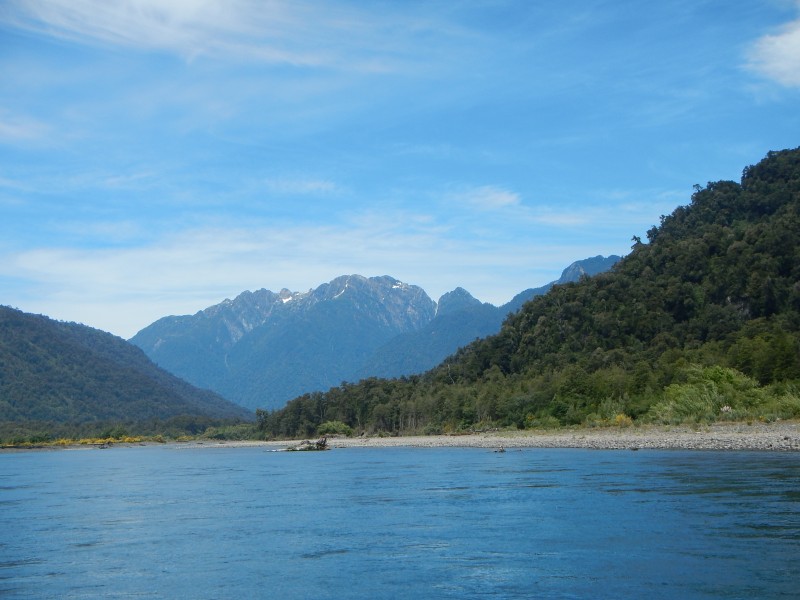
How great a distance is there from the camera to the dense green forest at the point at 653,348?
272ft

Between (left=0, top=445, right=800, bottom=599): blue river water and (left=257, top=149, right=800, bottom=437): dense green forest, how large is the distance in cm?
3509

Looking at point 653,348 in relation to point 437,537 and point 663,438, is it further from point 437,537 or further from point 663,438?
point 437,537

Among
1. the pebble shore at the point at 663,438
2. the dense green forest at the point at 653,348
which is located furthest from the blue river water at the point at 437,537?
the dense green forest at the point at 653,348

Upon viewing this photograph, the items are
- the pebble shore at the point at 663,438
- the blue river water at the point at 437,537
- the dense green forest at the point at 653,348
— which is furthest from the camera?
the dense green forest at the point at 653,348

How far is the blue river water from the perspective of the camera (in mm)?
20766

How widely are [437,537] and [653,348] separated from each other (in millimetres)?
92142

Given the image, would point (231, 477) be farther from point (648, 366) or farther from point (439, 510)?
point (648, 366)

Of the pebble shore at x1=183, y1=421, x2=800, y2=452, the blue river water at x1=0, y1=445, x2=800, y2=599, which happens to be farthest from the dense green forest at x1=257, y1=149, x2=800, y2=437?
the blue river water at x1=0, y1=445, x2=800, y2=599

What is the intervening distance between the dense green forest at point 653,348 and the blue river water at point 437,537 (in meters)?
35.1

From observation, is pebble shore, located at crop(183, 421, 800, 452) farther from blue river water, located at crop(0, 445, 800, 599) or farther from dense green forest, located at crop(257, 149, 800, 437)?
blue river water, located at crop(0, 445, 800, 599)

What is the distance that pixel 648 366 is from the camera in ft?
324

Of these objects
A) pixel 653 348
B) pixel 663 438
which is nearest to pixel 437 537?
pixel 663 438

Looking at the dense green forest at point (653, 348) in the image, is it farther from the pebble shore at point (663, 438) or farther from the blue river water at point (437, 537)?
the blue river water at point (437, 537)

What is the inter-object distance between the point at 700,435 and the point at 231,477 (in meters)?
37.8
